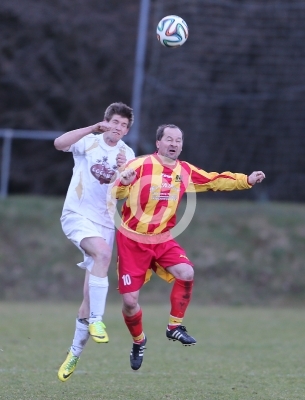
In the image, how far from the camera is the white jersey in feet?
25.5

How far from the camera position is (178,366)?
9.78 meters

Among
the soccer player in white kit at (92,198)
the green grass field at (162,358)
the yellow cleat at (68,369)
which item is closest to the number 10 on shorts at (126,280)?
the soccer player in white kit at (92,198)

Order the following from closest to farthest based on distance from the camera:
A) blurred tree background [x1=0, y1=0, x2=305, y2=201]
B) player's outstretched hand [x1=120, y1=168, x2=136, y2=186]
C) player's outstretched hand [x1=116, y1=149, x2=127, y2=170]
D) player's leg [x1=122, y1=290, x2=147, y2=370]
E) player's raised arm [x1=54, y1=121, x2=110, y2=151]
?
player's outstretched hand [x1=120, y1=168, x2=136, y2=186] → player's raised arm [x1=54, y1=121, x2=110, y2=151] → player's outstretched hand [x1=116, y1=149, x2=127, y2=170] → player's leg [x1=122, y1=290, x2=147, y2=370] → blurred tree background [x1=0, y1=0, x2=305, y2=201]

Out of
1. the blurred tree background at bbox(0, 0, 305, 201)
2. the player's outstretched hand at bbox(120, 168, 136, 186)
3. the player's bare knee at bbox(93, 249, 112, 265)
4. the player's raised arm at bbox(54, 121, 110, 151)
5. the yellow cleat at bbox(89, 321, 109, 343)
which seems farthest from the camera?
the blurred tree background at bbox(0, 0, 305, 201)

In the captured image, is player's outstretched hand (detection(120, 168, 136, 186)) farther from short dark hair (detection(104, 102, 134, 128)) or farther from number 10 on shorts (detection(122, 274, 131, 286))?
number 10 on shorts (detection(122, 274, 131, 286))

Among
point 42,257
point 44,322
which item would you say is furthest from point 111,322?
point 42,257

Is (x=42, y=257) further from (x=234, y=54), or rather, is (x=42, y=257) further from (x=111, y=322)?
(x=234, y=54)

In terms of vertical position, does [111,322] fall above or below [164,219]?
below

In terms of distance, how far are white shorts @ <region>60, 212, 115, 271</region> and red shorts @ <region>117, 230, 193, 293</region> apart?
6.8 inches

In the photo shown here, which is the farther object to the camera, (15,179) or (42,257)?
(15,179)

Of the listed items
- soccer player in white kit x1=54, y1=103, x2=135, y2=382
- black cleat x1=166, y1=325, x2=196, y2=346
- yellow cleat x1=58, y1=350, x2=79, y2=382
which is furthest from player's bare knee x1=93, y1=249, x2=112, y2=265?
yellow cleat x1=58, y1=350, x2=79, y2=382

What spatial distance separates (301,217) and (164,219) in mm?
12610

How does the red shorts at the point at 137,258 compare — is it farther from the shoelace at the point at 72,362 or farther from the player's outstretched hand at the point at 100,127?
the player's outstretched hand at the point at 100,127

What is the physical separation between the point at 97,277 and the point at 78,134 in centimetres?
136
